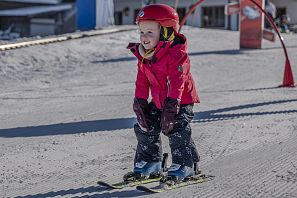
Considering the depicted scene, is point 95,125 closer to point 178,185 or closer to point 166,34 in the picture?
point 178,185

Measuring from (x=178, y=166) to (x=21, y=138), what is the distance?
235 cm

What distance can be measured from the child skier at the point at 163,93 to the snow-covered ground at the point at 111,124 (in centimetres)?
27

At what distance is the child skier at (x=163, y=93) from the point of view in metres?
4.01

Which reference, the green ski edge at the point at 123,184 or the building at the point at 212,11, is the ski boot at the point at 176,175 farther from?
the building at the point at 212,11

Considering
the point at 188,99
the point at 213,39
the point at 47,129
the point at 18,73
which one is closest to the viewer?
the point at 188,99

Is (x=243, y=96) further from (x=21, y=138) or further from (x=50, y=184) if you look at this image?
(x=50, y=184)

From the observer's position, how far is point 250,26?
16.1m

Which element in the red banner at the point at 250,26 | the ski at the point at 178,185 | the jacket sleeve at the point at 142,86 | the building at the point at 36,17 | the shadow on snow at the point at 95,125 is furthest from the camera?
the building at the point at 36,17

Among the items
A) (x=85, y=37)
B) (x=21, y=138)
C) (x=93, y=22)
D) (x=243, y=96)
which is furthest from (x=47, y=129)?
(x=93, y=22)

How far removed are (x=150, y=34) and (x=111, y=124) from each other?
8.94 ft

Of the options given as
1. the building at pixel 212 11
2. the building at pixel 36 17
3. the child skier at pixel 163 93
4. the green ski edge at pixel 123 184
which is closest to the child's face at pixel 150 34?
the child skier at pixel 163 93

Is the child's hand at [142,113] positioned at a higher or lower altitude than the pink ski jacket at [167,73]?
lower

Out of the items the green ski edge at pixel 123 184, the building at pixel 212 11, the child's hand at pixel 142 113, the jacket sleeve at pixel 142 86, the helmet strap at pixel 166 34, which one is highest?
the building at pixel 212 11

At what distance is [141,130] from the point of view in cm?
432
